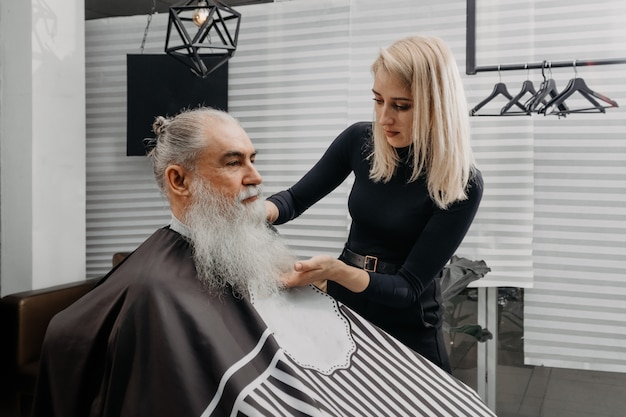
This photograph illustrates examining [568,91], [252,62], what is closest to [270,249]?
[568,91]

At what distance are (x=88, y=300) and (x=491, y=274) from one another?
7.66ft

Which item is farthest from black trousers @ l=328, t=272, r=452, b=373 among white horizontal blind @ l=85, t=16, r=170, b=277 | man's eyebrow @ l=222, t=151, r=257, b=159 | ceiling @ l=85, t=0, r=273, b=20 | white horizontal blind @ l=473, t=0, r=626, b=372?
ceiling @ l=85, t=0, r=273, b=20

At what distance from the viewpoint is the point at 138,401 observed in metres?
1.19

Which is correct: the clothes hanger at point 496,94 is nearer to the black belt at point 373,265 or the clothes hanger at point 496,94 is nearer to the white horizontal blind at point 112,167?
the black belt at point 373,265

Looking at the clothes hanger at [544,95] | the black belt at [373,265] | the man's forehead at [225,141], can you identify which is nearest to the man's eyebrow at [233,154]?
the man's forehead at [225,141]

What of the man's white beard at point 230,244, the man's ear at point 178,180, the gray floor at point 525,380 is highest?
the man's ear at point 178,180

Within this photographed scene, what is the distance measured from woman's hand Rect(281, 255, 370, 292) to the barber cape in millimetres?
77

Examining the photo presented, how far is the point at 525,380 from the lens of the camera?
3.25m

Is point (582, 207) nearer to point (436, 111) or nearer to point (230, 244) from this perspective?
point (436, 111)

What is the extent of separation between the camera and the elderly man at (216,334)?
1.22 metres

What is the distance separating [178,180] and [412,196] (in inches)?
26.8

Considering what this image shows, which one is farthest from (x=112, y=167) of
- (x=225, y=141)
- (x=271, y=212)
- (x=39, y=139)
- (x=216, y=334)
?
(x=216, y=334)

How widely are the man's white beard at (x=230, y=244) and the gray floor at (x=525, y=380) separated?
6.67 ft

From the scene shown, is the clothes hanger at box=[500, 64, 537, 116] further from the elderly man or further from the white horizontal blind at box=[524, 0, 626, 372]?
the elderly man
